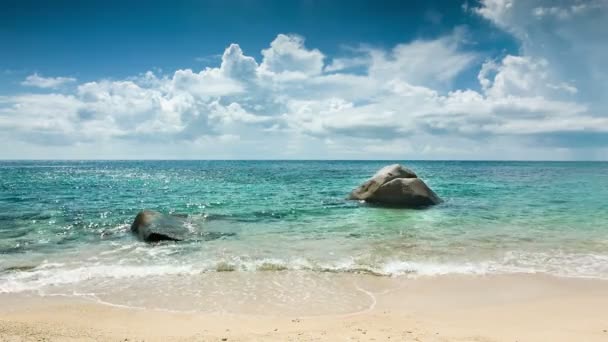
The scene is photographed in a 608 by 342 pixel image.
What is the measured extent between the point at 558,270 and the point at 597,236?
594 centimetres

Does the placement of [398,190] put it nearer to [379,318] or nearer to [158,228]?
[158,228]

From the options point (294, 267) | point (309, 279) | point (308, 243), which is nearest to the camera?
point (309, 279)

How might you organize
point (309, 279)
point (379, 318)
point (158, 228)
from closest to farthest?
1. point (379, 318)
2. point (309, 279)
3. point (158, 228)

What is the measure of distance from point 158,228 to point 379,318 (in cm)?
995

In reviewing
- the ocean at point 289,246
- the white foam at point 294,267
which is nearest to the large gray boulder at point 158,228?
the ocean at point 289,246

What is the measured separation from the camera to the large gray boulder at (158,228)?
14289 mm

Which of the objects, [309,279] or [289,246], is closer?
[309,279]

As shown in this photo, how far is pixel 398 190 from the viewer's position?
23.4m

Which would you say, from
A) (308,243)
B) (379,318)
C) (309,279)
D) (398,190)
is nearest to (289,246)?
(308,243)

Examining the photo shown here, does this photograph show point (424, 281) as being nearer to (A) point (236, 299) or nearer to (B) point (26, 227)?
(A) point (236, 299)

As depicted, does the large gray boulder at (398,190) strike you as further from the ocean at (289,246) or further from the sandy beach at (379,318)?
the sandy beach at (379,318)

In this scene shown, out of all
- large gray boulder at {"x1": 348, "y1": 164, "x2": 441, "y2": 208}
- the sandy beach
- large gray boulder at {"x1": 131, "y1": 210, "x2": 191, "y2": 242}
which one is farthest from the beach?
large gray boulder at {"x1": 348, "y1": 164, "x2": 441, "y2": 208}

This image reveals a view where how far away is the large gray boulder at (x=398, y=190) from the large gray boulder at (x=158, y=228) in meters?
12.5

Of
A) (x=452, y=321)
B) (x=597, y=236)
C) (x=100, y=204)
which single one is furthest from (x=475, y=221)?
(x=100, y=204)
